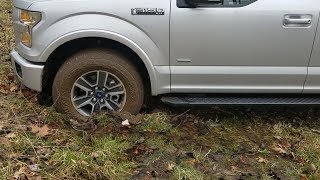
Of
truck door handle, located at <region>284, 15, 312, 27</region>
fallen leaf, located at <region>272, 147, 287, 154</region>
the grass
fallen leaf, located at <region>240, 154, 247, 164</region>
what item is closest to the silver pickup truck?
truck door handle, located at <region>284, 15, 312, 27</region>

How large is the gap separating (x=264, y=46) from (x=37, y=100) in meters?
2.37

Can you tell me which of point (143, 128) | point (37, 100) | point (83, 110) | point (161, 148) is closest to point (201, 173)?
point (161, 148)

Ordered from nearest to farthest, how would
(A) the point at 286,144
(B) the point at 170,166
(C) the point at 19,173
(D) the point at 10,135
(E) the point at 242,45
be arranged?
1. (C) the point at 19,173
2. (B) the point at 170,166
3. (D) the point at 10,135
4. (E) the point at 242,45
5. (A) the point at 286,144

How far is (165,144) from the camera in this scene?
3.96 metres

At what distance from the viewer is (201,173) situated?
138 inches

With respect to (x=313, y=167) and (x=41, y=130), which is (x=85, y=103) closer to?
(x=41, y=130)

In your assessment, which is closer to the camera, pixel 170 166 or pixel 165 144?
pixel 170 166

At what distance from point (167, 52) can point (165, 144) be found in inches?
32.9

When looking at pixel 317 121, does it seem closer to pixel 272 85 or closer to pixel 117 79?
pixel 272 85

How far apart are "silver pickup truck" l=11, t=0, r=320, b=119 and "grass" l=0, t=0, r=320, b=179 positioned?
291mm

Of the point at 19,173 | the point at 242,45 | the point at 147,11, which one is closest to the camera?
the point at 19,173

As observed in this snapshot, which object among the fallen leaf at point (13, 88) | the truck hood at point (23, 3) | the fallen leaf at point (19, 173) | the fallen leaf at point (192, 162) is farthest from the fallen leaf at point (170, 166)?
the fallen leaf at point (13, 88)

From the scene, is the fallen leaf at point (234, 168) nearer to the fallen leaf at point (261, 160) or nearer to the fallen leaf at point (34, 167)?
the fallen leaf at point (261, 160)

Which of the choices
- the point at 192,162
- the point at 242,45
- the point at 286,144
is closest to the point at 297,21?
the point at 242,45
